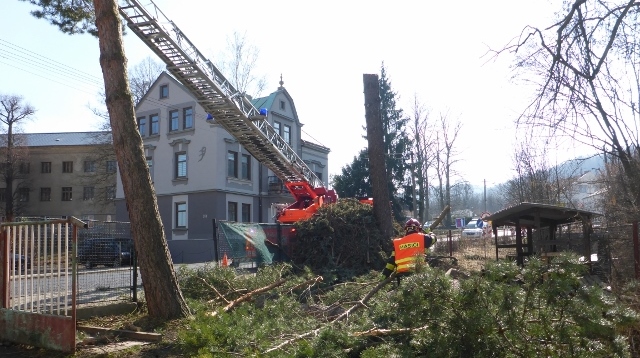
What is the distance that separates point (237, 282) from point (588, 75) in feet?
23.2

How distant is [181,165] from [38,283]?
3160 centimetres

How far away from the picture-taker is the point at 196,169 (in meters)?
37.5

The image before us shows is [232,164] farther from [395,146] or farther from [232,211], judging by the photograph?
[395,146]

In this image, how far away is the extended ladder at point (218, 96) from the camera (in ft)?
55.4

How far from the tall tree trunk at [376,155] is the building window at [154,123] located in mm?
25656

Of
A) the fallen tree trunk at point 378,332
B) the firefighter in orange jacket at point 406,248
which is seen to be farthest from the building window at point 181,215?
the fallen tree trunk at point 378,332

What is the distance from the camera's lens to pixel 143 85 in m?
49.8

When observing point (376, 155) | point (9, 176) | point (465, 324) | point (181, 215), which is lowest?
point (465, 324)

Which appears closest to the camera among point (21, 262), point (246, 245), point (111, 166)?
point (21, 262)

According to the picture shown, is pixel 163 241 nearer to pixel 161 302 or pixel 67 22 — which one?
pixel 161 302

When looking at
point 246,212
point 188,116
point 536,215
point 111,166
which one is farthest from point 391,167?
point 536,215

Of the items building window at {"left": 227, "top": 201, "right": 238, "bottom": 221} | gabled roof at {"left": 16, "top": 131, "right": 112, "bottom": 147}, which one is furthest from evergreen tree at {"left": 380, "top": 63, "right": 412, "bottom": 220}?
gabled roof at {"left": 16, "top": 131, "right": 112, "bottom": 147}

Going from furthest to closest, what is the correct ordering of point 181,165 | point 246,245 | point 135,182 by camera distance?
1. point 181,165
2. point 246,245
3. point 135,182

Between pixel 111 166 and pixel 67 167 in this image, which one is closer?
pixel 111 166
